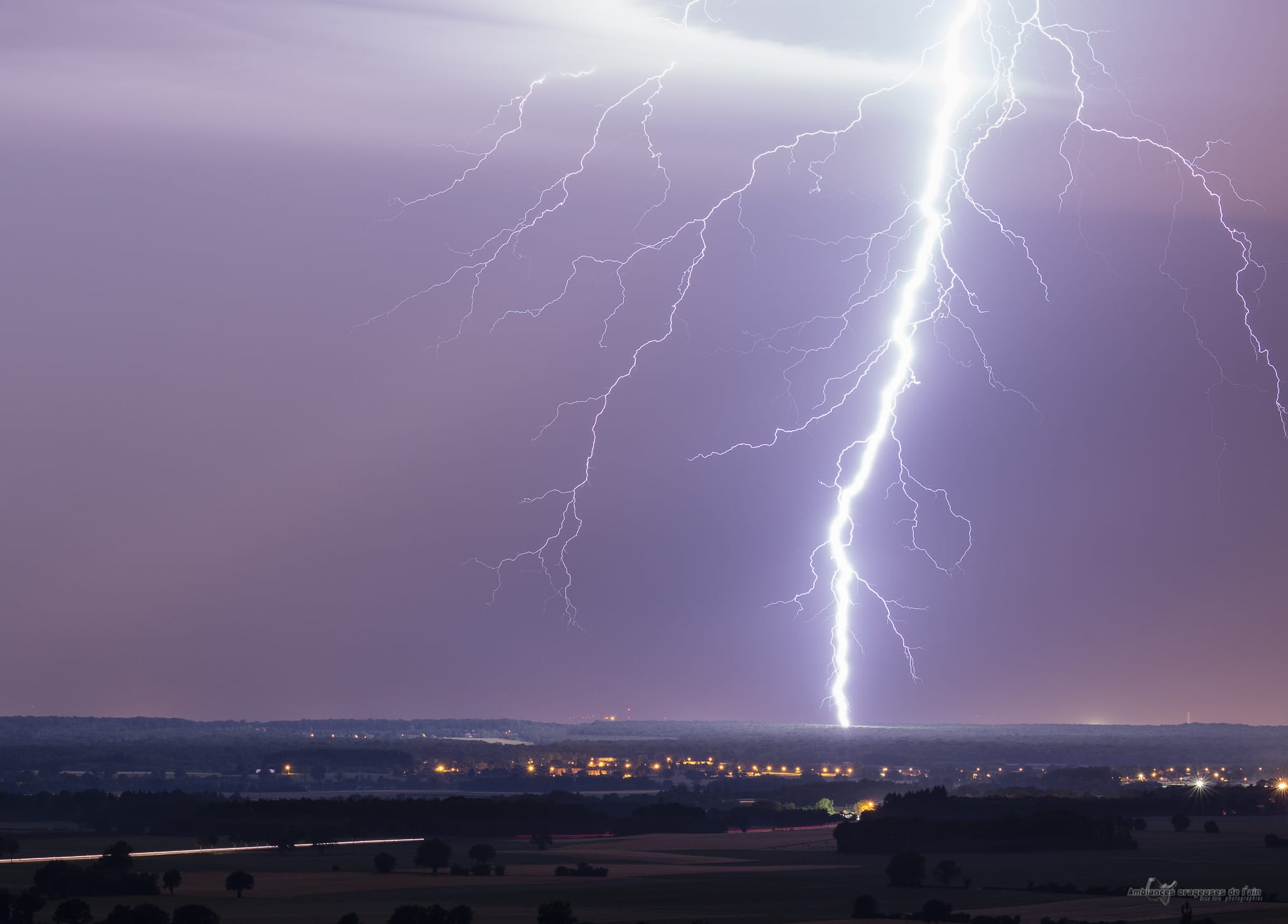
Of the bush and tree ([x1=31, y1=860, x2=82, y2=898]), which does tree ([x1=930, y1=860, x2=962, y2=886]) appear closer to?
the bush

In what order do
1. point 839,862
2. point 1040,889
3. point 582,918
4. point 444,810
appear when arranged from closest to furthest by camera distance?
point 582,918, point 1040,889, point 839,862, point 444,810

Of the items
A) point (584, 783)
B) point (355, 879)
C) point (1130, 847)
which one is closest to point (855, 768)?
point (584, 783)

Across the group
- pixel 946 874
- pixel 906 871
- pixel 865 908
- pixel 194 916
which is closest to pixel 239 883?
pixel 194 916

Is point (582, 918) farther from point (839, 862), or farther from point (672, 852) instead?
point (672, 852)

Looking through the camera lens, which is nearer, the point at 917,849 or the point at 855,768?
the point at 917,849

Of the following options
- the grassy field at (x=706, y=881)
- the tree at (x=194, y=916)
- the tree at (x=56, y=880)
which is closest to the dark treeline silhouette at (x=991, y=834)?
the grassy field at (x=706, y=881)

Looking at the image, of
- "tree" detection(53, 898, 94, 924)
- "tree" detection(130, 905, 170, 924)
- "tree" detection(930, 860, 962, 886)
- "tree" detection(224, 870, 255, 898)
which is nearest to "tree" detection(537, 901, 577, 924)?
"tree" detection(130, 905, 170, 924)

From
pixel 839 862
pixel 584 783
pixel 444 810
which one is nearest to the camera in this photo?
pixel 839 862
